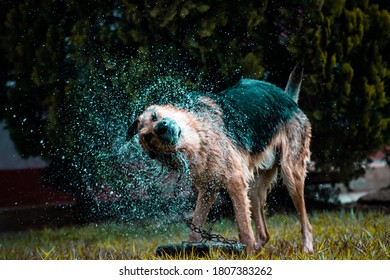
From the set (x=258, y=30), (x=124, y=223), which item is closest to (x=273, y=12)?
(x=258, y=30)

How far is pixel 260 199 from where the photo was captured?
4.90m

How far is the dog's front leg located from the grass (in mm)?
266

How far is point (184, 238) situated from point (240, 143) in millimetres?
1213

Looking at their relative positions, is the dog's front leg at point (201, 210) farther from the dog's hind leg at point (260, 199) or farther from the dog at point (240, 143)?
the dog's hind leg at point (260, 199)

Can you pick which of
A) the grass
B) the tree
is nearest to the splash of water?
the grass

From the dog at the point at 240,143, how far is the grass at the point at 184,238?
26 centimetres

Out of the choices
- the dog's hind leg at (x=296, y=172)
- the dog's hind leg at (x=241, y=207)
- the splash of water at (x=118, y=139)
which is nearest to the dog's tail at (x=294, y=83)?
the dog's hind leg at (x=296, y=172)

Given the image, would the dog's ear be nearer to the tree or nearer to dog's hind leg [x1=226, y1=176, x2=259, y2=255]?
dog's hind leg [x1=226, y1=176, x2=259, y2=255]

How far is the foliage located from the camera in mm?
5039

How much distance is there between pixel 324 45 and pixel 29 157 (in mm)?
2720

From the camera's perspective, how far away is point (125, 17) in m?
5.07

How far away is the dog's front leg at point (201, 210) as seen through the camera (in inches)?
177

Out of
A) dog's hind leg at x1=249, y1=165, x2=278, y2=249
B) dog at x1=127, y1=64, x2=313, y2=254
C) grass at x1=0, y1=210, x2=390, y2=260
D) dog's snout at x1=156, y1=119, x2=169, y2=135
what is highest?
dog's snout at x1=156, y1=119, x2=169, y2=135
